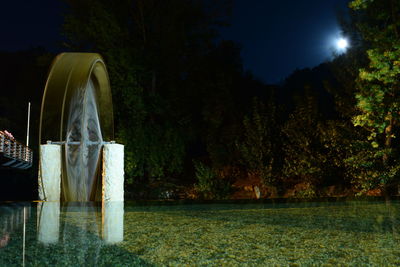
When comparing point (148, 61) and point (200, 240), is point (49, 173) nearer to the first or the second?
point (200, 240)

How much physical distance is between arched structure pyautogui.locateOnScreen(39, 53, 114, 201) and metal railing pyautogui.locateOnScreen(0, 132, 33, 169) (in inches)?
236

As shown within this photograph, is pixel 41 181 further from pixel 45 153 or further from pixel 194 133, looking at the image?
pixel 194 133

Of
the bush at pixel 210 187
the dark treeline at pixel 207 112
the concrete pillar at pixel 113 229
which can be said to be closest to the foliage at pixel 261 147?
the dark treeline at pixel 207 112

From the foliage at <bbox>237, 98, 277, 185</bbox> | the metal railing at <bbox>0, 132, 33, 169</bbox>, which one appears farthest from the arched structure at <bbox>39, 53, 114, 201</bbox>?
the foliage at <bbox>237, 98, 277, 185</bbox>

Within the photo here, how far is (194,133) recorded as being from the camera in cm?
2250

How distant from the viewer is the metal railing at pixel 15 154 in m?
18.6

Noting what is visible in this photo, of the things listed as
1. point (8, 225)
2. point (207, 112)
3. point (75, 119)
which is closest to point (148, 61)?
point (207, 112)

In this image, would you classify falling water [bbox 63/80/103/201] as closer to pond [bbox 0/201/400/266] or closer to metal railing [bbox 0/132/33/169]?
pond [bbox 0/201/400/266]

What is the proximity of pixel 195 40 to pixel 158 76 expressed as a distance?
276cm

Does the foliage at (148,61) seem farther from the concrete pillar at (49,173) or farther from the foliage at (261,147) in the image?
the concrete pillar at (49,173)

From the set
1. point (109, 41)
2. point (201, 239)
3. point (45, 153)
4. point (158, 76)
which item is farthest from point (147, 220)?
point (158, 76)

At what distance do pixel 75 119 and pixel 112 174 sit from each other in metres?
1.93

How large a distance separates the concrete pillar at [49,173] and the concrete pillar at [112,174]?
1162 millimetres

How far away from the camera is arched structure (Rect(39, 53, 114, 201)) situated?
9906 millimetres
